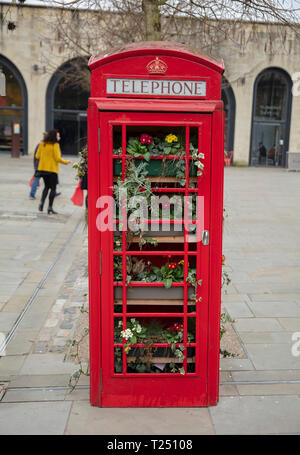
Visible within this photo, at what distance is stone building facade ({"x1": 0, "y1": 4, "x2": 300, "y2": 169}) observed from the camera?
24.8m

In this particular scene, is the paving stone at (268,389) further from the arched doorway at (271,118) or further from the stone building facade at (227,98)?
the arched doorway at (271,118)

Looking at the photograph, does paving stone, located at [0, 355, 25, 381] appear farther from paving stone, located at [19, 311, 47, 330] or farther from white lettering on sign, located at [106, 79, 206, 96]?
white lettering on sign, located at [106, 79, 206, 96]

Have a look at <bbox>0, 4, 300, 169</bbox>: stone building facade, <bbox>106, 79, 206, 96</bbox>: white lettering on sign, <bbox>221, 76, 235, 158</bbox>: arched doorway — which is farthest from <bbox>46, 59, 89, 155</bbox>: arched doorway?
<bbox>106, 79, 206, 96</bbox>: white lettering on sign

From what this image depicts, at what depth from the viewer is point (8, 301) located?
20.2ft

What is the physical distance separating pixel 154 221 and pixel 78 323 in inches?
89.6

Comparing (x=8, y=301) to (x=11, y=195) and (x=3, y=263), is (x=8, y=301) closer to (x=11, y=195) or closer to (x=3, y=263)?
(x=3, y=263)

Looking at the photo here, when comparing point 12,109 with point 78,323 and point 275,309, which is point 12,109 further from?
point 275,309

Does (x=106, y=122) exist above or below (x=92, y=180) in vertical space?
above

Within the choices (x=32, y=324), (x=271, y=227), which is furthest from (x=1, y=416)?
(x=271, y=227)

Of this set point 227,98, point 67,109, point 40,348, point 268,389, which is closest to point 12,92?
point 67,109

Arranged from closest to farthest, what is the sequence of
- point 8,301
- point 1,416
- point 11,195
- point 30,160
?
point 1,416
point 8,301
point 11,195
point 30,160

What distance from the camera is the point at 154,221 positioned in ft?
12.1

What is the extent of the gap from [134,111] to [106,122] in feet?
0.68
